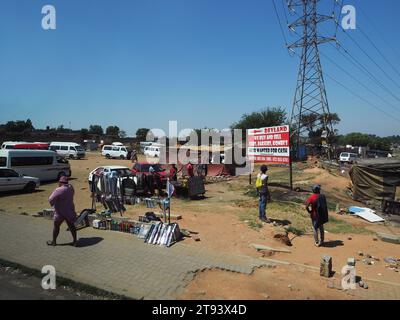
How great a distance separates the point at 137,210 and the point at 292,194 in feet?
26.7

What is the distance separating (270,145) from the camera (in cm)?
1955

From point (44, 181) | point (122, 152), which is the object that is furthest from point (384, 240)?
point (122, 152)

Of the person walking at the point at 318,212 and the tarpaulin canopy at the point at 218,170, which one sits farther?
the tarpaulin canopy at the point at 218,170

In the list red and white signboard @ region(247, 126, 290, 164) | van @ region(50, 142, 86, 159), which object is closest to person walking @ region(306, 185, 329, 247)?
red and white signboard @ region(247, 126, 290, 164)

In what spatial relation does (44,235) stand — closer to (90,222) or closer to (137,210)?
(90,222)

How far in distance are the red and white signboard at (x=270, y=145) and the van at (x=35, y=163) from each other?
12.2 m

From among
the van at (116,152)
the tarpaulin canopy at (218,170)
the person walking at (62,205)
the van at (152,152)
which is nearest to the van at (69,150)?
the van at (116,152)

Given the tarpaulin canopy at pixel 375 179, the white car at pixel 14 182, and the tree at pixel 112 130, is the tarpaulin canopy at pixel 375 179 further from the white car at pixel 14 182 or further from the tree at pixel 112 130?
the tree at pixel 112 130

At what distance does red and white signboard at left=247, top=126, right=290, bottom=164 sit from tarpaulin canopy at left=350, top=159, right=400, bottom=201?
12.9 ft

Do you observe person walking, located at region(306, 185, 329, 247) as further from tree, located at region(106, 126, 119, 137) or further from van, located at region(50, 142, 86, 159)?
tree, located at region(106, 126, 119, 137)

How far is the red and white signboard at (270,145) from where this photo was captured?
18.5m

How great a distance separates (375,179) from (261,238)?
1077 cm

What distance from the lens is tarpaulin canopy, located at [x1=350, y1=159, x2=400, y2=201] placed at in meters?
17.8

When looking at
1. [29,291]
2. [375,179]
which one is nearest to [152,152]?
[375,179]
